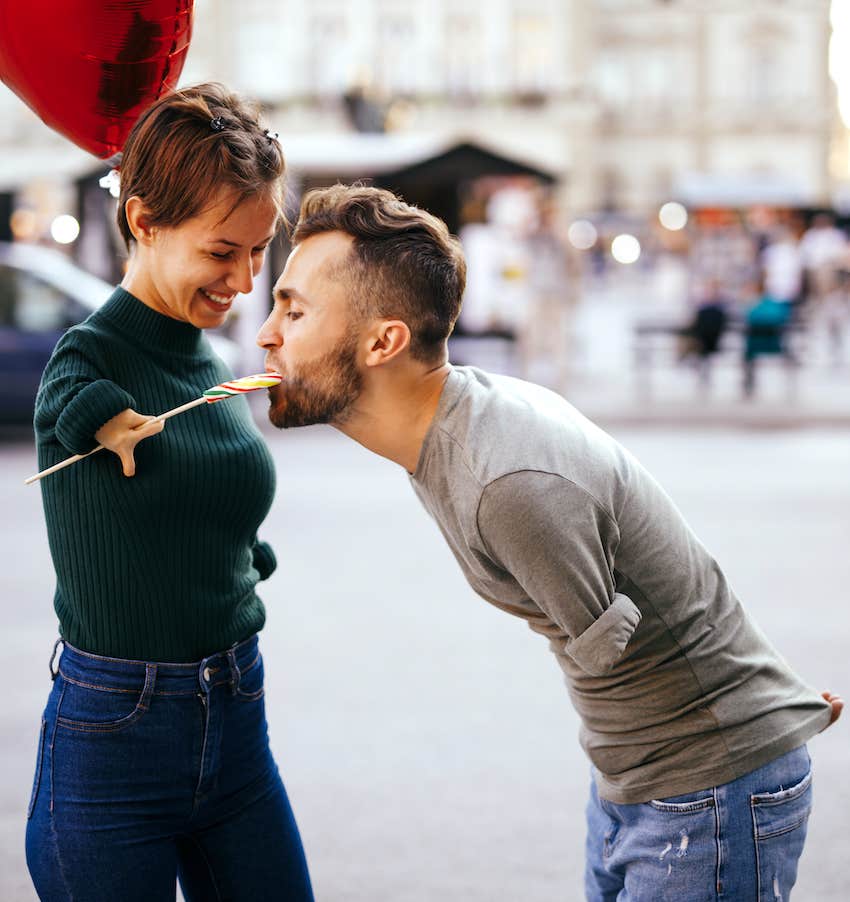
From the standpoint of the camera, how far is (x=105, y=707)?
1879 mm

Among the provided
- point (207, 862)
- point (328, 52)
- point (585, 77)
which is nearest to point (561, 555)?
point (207, 862)

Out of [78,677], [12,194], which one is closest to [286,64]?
[12,194]

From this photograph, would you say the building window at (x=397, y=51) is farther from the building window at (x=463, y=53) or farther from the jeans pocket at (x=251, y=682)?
the jeans pocket at (x=251, y=682)

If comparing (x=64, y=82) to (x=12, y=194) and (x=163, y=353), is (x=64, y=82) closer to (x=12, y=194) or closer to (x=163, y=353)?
(x=163, y=353)

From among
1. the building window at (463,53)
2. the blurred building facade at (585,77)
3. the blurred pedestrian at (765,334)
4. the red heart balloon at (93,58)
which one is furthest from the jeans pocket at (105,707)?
the building window at (463,53)

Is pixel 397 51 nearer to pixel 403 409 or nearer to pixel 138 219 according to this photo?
pixel 138 219

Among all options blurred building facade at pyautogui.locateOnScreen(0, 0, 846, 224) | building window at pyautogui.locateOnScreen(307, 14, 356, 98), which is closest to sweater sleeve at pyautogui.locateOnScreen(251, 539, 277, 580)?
blurred building facade at pyautogui.locateOnScreen(0, 0, 846, 224)

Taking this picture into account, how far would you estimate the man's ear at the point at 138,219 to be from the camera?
1929 millimetres

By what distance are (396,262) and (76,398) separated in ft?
1.70

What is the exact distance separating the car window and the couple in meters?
9.26

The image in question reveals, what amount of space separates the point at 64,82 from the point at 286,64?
182 ft

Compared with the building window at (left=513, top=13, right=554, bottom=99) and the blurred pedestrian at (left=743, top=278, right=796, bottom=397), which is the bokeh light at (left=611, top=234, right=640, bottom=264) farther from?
the building window at (left=513, top=13, right=554, bottom=99)

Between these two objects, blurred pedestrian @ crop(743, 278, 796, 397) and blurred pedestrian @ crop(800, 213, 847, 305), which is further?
blurred pedestrian @ crop(800, 213, 847, 305)

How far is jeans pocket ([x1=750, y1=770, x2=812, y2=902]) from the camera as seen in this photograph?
191 centimetres
